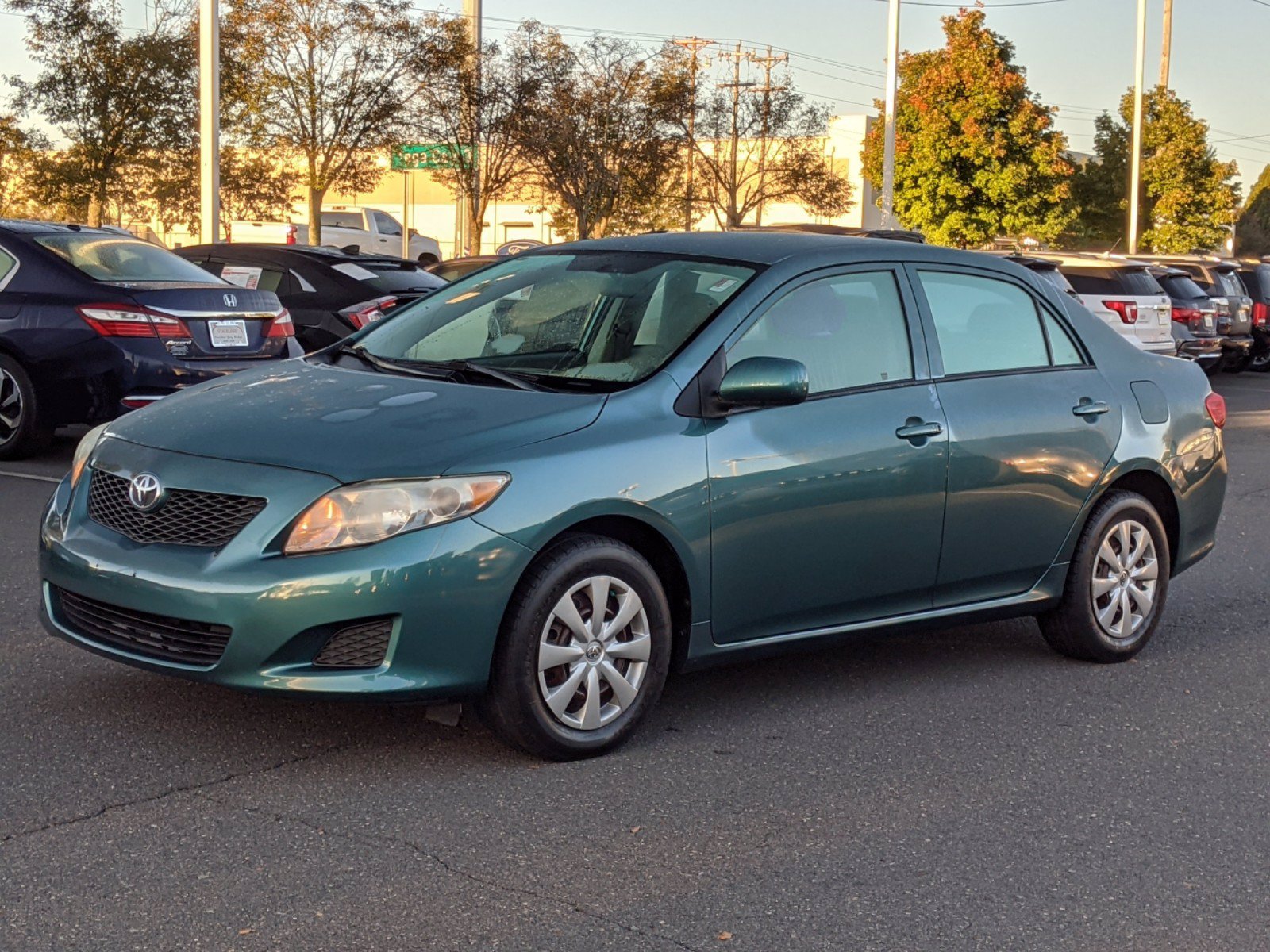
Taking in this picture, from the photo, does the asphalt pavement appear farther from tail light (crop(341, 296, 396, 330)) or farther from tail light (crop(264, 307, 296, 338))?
tail light (crop(341, 296, 396, 330))

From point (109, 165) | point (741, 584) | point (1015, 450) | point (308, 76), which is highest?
point (308, 76)

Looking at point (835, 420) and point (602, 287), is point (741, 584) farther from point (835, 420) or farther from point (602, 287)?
point (602, 287)

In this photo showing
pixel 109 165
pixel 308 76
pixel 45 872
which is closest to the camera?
pixel 45 872

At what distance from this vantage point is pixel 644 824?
14.4 ft

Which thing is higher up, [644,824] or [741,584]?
[741,584]

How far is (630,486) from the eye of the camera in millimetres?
4852

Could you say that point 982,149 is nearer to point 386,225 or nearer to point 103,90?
point 386,225

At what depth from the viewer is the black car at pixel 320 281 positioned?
44.2ft

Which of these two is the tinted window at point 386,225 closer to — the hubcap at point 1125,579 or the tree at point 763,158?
the tree at point 763,158

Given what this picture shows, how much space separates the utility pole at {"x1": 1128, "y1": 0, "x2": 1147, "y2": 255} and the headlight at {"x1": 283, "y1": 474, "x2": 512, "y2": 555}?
41889mm

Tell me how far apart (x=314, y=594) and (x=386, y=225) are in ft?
127

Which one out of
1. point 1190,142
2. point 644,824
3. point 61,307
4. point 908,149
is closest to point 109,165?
point 61,307

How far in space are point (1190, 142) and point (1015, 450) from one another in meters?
47.0

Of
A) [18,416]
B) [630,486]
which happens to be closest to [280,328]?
[18,416]
